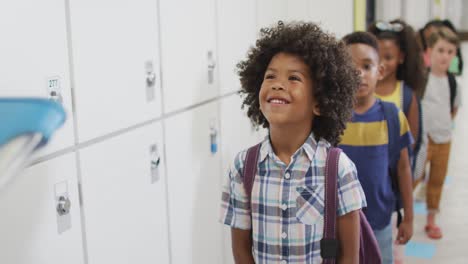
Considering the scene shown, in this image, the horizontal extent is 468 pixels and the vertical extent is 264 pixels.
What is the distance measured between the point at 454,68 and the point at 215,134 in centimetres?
309

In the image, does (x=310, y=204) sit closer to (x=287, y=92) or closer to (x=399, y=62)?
(x=287, y=92)

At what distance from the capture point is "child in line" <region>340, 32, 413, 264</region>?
6.44 ft

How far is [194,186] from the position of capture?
2.06m

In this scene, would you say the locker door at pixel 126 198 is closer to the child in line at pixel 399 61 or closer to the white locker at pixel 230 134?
the white locker at pixel 230 134

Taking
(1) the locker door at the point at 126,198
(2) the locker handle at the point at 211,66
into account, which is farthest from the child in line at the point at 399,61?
(1) the locker door at the point at 126,198

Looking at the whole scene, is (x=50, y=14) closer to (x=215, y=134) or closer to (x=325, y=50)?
(x=325, y=50)

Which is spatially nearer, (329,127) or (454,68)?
(329,127)

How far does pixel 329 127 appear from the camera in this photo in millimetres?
1479

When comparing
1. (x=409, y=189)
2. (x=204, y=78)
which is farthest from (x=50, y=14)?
(x=409, y=189)

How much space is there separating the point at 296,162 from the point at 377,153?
2.22ft

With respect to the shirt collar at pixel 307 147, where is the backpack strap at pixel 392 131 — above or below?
below

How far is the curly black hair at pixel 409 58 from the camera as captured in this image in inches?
101

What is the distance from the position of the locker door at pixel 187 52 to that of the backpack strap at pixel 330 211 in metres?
0.66

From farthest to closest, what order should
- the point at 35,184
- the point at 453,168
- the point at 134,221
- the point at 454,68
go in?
the point at 453,168, the point at 454,68, the point at 134,221, the point at 35,184
